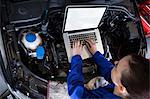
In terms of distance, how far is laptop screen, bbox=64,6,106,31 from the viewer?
6.51ft

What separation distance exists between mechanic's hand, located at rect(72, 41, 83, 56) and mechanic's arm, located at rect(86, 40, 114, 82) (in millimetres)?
72

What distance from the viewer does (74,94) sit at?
1723 mm

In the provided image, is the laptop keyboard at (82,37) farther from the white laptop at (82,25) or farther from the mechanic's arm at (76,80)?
the mechanic's arm at (76,80)

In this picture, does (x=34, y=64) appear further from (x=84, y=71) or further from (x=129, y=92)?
(x=129, y=92)

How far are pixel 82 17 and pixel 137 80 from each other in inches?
28.1

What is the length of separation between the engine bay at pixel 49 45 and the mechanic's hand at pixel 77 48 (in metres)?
0.10

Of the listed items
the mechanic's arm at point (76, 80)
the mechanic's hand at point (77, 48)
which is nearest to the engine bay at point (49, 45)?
the mechanic's hand at point (77, 48)

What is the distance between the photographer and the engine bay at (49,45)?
78.4 inches

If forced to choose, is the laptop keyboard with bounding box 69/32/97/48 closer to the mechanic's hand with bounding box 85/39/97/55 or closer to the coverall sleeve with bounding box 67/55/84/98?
the mechanic's hand with bounding box 85/39/97/55

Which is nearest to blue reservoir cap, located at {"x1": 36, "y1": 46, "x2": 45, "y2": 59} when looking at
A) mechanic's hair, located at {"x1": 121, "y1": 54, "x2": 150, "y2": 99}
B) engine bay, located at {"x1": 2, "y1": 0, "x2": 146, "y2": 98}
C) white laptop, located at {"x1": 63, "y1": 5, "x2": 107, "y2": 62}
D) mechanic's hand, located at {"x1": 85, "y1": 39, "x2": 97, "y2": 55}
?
engine bay, located at {"x1": 2, "y1": 0, "x2": 146, "y2": 98}

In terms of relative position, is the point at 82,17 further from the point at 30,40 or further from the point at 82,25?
the point at 30,40

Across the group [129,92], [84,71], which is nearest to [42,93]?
[84,71]

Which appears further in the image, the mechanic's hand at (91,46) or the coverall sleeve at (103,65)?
the mechanic's hand at (91,46)

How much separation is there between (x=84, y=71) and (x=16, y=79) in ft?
1.42
